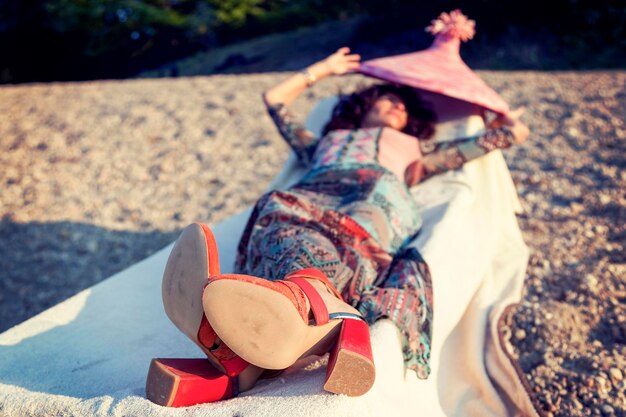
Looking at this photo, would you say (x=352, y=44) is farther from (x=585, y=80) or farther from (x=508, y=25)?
(x=585, y=80)

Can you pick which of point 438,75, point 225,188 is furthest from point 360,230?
point 225,188

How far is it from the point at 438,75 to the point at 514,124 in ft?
1.55

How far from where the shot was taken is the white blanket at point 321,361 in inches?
56.1

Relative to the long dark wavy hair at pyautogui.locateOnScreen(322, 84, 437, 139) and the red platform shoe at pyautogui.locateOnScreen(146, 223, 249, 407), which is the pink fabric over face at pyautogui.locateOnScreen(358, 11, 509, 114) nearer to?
the long dark wavy hair at pyautogui.locateOnScreen(322, 84, 437, 139)

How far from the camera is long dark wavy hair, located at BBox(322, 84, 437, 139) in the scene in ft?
9.75

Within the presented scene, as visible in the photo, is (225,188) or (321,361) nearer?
(321,361)

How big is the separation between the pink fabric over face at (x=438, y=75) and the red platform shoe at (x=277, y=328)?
1858 mm

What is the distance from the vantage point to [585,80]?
5.50 meters

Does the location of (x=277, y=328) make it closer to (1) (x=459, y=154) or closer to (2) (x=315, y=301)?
Result: (2) (x=315, y=301)

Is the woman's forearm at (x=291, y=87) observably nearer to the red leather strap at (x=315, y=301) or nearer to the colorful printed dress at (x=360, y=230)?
the colorful printed dress at (x=360, y=230)

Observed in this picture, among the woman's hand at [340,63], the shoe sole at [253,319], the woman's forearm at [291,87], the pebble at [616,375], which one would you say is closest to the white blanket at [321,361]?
the shoe sole at [253,319]

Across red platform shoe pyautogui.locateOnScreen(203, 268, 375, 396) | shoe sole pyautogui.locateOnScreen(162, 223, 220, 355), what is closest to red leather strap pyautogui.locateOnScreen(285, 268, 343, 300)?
red platform shoe pyautogui.locateOnScreen(203, 268, 375, 396)

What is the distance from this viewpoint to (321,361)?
1.59 metres

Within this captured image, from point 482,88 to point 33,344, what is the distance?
2.46 metres
